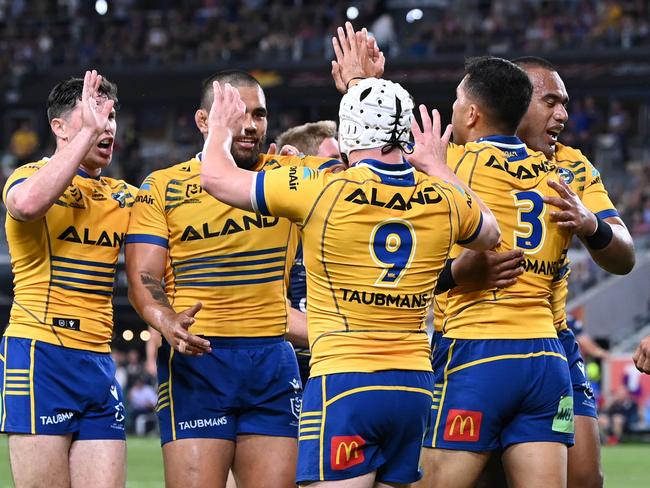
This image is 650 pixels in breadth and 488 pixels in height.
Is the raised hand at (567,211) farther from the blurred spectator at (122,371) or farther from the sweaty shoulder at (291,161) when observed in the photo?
the blurred spectator at (122,371)

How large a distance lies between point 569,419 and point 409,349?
113 cm

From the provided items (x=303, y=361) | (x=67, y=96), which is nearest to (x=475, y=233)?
(x=67, y=96)

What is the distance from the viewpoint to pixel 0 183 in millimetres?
30969

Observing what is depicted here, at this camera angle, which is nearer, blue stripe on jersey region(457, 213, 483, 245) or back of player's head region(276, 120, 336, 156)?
blue stripe on jersey region(457, 213, 483, 245)

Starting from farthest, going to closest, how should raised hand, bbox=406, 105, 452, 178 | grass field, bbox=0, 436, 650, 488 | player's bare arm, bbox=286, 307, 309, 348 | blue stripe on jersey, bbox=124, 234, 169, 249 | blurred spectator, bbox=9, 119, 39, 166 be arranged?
blurred spectator, bbox=9, 119, 39, 166 → grass field, bbox=0, 436, 650, 488 → player's bare arm, bbox=286, 307, 309, 348 → blue stripe on jersey, bbox=124, 234, 169, 249 → raised hand, bbox=406, 105, 452, 178

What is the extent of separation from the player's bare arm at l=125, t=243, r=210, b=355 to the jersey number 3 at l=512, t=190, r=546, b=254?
5.34 ft

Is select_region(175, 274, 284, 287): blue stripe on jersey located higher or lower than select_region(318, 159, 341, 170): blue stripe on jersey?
lower

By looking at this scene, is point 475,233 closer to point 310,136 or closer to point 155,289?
point 155,289

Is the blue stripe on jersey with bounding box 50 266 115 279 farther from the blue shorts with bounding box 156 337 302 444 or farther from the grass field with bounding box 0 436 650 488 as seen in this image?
the grass field with bounding box 0 436 650 488

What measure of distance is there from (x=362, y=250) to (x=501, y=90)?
1.38m

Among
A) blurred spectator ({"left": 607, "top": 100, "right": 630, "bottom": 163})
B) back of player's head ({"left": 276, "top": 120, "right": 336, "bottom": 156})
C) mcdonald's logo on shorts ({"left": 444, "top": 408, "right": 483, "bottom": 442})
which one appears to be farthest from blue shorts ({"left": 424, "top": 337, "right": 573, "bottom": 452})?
blurred spectator ({"left": 607, "top": 100, "right": 630, "bottom": 163})

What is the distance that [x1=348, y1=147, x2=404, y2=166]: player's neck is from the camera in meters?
5.33

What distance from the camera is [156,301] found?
6.16m

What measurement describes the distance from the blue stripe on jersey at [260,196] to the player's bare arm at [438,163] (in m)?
0.80
